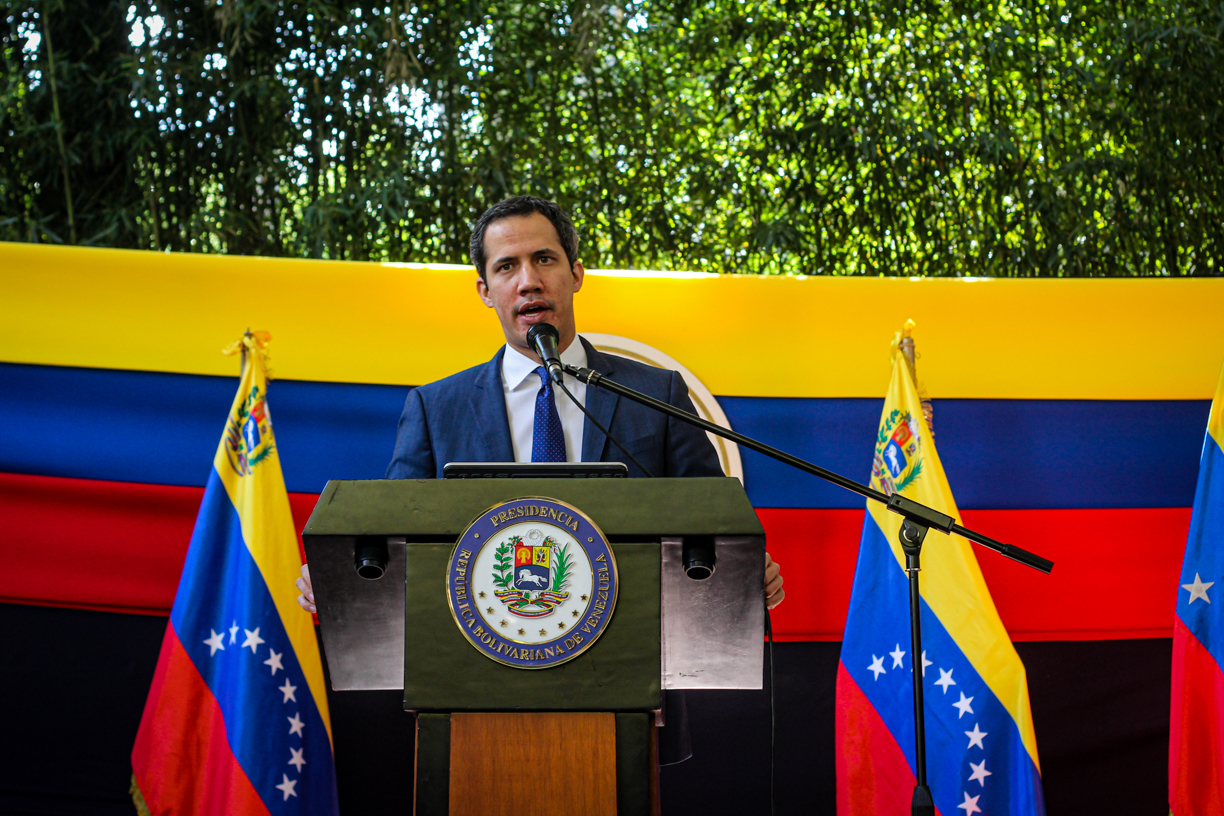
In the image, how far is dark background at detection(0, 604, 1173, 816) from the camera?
93.4 inches

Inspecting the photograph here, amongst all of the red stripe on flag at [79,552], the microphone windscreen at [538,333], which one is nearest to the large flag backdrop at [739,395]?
the red stripe on flag at [79,552]

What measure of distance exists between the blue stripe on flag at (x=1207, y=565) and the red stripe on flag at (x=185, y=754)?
2.12 m

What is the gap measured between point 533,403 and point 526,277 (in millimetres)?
228

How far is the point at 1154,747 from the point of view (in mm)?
2430

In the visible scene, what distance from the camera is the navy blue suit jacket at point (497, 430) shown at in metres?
1.62

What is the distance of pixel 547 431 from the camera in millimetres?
1573

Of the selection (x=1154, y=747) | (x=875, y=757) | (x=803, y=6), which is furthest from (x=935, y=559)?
(x=803, y=6)

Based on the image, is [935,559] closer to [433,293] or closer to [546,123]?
[433,293]

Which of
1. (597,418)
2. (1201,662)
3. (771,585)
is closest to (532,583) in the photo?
(771,585)

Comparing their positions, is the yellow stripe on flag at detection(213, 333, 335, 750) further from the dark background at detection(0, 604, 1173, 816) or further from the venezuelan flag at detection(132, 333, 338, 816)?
the dark background at detection(0, 604, 1173, 816)

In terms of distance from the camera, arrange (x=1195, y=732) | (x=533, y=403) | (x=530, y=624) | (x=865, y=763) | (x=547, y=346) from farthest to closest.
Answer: (x=865, y=763) → (x=1195, y=732) → (x=533, y=403) → (x=547, y=346) → (x=530, y=624)

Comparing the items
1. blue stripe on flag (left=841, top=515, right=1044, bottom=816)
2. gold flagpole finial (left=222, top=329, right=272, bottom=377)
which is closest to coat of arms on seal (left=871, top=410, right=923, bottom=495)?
blue stripe on flag (left=841, top=515, right=1044, bottom=816)

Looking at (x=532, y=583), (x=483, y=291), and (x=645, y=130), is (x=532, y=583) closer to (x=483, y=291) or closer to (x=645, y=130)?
(x=483, y=291)

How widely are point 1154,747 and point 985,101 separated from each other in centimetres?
230
